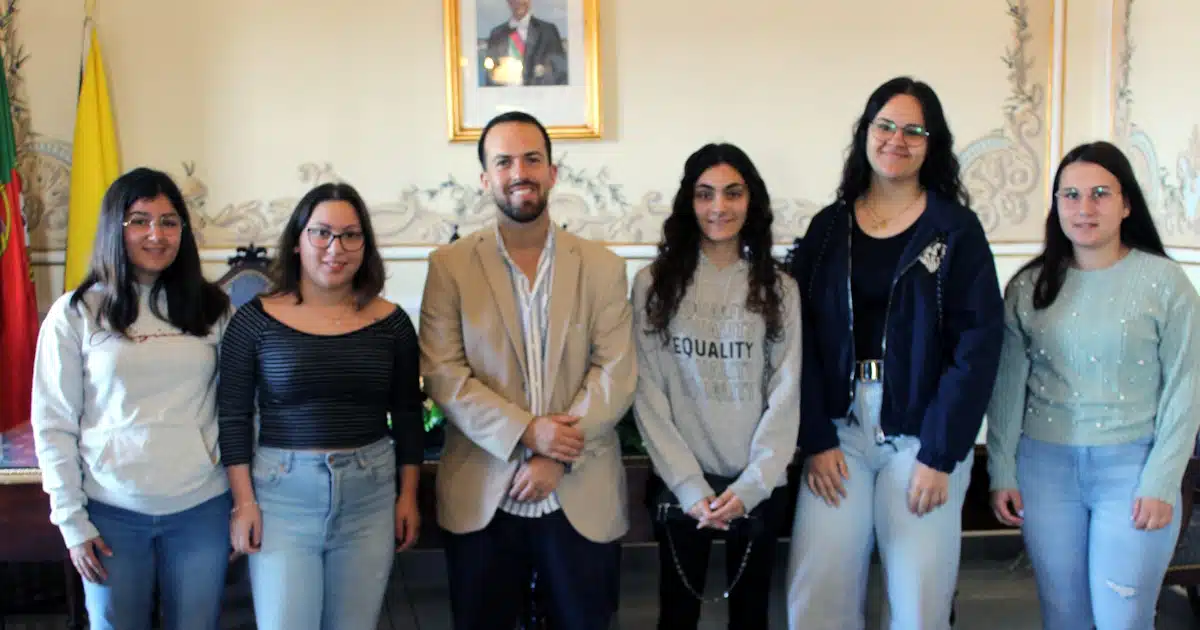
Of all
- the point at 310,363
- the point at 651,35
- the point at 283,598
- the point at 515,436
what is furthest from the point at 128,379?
the point at 651,35

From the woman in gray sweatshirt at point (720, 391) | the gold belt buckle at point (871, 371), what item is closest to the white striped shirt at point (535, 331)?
the woman in gray sweatshirt at point (720, 391)

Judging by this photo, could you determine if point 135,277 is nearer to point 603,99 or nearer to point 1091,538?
point 1091,538

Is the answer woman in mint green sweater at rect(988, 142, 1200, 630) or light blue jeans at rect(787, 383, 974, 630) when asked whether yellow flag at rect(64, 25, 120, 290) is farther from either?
woman in mint green sweater at rect(988, 142, 1200, 630)

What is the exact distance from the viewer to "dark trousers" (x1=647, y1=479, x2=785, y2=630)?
1980 millimetres

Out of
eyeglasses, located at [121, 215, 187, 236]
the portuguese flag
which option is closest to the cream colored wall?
the portuguese flag

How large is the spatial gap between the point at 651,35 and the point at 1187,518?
2677 mm

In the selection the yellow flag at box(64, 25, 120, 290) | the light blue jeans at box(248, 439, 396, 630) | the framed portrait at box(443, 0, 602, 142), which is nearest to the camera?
the light blue jeans at box(248, 439, 396, 630)

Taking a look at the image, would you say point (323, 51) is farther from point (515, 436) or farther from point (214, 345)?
point (515, 436)

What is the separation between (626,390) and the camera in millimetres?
1899

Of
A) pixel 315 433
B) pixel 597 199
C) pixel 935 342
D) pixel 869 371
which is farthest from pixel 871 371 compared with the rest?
pixel 597 199

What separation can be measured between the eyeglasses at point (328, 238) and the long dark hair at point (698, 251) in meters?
0.68

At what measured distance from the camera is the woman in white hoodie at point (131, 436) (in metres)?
1.75

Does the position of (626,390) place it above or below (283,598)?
above

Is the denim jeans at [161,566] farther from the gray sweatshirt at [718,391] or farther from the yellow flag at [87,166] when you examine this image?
the yellow flag at [87,166]
